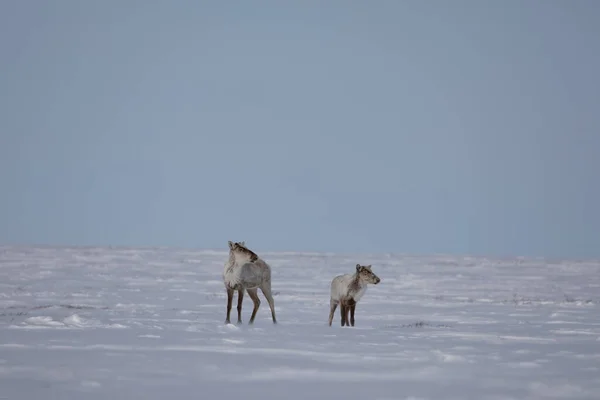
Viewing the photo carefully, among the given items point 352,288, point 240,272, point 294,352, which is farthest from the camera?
point 352,288

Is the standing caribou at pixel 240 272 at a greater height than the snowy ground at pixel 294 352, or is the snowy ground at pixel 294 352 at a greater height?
the standing caribou at pixel 240 272

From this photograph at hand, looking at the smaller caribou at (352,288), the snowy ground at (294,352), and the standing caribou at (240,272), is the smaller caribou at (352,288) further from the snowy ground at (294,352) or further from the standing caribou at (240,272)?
the standing caribou at (240,272)

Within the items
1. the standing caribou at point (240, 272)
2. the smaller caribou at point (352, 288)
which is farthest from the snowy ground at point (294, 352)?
the smaller caribou at point (352, 288)

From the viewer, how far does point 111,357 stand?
11.3 meters

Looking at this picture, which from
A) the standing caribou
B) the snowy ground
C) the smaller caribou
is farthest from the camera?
the smaller caribou

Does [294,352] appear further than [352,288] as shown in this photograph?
No

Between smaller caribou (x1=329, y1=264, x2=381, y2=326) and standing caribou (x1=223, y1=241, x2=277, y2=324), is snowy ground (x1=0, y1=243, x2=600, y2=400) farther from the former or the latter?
smaller caribou (x1=329, y1=264, x2=381, y2=326)

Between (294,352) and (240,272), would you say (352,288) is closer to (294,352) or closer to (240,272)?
(240,272)

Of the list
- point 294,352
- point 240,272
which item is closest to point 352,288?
point 240,272

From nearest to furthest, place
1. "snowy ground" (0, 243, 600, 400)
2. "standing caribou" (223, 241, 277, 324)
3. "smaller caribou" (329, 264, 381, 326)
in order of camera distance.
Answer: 1. "snowy ground" (0, 243, 600, 400)
2. "standing caribou" (223, 241, 277, 324)
3. "smaller caribou" (329, 264, 381, 326)

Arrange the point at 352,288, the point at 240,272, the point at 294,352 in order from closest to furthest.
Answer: the point at 294,352, the point at 240,272, the point at 352,288

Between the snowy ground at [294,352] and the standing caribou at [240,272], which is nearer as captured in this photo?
the snowy ground at [294,352]

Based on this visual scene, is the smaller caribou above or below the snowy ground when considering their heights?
above

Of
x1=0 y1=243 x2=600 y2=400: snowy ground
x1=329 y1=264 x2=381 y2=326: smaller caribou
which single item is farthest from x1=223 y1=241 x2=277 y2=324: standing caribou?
x1=329 y1=264 x2=381 y2=326: smaller caribou
